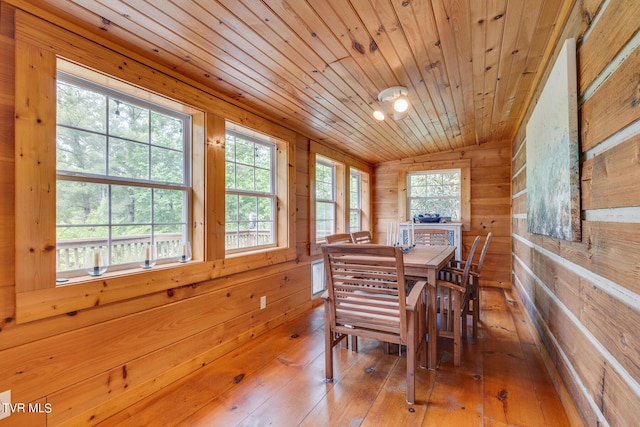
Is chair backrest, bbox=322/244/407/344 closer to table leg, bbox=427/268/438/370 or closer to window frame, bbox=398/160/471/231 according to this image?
table leg, bbox=427/268/438/370

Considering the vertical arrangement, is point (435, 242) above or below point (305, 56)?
below

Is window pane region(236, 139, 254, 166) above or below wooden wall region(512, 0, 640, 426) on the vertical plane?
above

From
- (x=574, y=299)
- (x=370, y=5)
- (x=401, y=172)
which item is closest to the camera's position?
(x=370, y=5)

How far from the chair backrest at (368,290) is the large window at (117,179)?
1206 mm

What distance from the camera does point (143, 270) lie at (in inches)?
75.2

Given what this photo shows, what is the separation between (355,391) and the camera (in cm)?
190

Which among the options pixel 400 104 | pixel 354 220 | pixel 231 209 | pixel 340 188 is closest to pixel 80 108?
pixel 231 209

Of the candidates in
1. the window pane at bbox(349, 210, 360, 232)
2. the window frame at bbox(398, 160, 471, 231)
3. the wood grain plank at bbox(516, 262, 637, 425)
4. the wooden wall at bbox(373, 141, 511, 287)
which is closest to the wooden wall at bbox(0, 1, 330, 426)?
the wood grain plank at bbox(516, 262, 637, 425)

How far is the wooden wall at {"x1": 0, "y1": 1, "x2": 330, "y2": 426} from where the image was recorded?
1356 millimetres

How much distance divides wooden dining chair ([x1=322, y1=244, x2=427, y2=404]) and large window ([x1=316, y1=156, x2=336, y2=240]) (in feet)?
7.22

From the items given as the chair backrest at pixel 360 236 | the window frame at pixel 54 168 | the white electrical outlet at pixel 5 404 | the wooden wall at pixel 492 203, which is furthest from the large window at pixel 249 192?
the wooden wall at pixel 492 203

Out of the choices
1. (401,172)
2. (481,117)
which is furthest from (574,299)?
(401,172)

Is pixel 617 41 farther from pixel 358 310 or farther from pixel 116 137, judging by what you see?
pixel 116 137

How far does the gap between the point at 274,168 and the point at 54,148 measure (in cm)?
195
